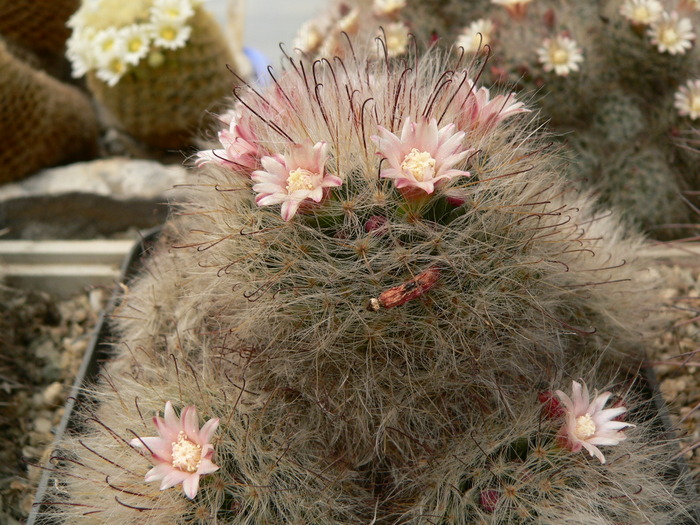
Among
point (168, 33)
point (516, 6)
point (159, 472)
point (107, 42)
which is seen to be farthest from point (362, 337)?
point (107, 42)

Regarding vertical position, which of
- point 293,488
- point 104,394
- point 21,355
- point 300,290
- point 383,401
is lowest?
point 21,355

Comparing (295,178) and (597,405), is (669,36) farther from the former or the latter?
(295,178)

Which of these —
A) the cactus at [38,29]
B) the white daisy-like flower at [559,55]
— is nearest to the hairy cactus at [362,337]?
the white daisy-like flower at [559,55]

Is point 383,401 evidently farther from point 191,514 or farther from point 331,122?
point 331,122

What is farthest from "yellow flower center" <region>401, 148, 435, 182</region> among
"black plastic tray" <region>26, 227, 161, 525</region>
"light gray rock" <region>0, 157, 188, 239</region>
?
"light gray rock" <region>0, 157, 188, 239</region>

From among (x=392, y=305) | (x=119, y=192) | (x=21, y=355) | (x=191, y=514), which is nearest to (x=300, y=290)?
(x=392, y=305)

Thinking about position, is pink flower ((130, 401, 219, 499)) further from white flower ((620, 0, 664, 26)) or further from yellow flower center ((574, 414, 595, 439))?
white flower ((620, 0, 664, 26))

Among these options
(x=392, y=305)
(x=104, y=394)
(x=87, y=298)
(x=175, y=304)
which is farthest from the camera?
(x=87, y=298)
